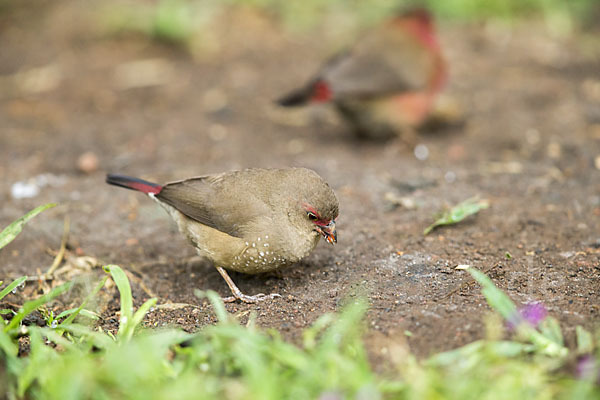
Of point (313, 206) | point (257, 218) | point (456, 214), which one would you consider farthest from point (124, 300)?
point (456, 214)

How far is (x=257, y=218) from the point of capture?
380 centimetres

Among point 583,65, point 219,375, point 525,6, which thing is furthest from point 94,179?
point 525,6

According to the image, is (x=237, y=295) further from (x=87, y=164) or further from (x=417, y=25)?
(x=417, y=25)

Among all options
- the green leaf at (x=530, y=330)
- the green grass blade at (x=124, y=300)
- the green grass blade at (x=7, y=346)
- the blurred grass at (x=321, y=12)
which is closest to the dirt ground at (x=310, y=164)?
the green leaf at (x=530, y=330)

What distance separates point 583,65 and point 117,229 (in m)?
5.73

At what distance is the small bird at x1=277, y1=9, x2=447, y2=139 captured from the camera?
6086 millimetres

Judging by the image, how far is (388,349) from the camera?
2.74 m

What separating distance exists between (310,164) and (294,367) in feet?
11.6

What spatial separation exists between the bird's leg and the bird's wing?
1.02 ft

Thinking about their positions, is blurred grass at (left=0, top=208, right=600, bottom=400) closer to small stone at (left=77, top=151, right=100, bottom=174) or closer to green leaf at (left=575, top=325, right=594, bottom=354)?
green leaf at (left=575, top=325, right=594, bottom=354)

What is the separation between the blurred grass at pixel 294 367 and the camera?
232 centimetres

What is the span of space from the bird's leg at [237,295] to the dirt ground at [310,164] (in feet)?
0.32

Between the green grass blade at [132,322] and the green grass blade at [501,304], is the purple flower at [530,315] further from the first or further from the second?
the green grass blade at [132,322]

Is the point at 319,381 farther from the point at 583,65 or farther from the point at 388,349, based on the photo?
the point at 583,65
